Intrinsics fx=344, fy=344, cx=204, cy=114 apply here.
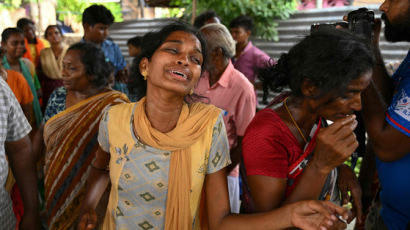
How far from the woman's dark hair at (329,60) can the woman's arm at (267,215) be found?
413 mm

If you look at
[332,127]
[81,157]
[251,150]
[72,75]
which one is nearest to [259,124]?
[251,150]

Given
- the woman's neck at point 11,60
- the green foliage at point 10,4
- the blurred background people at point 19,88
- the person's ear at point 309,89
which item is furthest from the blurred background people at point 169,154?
the green foliage at point 10,4

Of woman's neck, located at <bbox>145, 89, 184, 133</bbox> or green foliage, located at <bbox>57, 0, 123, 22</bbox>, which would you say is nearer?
woman's neck, located at <bbox>145, 89, 184, 133</bbox>

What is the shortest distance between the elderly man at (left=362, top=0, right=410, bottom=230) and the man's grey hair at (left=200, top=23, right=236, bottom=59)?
131 cm

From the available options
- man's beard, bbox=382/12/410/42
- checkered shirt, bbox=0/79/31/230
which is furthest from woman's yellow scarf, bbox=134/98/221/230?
man's beard, bbox=382/12/410/42

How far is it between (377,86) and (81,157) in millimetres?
1788

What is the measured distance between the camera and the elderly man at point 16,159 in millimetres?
1492

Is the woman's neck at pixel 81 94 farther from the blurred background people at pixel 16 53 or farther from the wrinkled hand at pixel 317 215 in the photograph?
the blurred background people at pixel 16 53

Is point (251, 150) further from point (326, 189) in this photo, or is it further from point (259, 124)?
point (326, 189)

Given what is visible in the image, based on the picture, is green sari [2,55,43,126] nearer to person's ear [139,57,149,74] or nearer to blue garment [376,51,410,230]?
person's ear [139,57,149,74]

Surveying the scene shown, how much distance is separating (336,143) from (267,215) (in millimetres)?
344

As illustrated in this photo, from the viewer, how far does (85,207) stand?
159cm

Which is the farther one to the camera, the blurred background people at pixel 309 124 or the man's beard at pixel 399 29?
the man's beard at pixel 399 29

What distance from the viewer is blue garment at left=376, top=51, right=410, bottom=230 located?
1.37 meters
